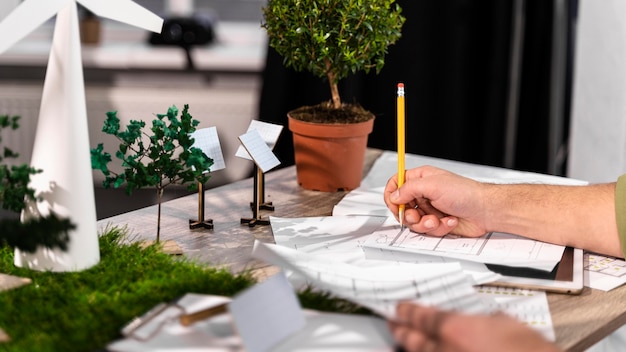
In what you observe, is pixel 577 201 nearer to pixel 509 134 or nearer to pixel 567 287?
pixel 567 287

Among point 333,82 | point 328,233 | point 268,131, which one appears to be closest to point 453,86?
point 333,82

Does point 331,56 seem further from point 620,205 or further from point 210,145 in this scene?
point 620,205

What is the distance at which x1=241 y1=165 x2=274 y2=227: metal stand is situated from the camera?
4.35 ft

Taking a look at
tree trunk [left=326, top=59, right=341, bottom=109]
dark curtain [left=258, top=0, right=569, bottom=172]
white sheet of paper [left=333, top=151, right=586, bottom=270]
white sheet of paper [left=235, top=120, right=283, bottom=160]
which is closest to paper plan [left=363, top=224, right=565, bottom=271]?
white sheet of paper [left=333, top=151, right=586, bottom=270]

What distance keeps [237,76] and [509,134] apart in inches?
46.8

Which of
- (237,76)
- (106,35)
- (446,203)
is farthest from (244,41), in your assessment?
(446,203)

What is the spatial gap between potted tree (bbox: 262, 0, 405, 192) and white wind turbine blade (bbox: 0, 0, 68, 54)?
524mm

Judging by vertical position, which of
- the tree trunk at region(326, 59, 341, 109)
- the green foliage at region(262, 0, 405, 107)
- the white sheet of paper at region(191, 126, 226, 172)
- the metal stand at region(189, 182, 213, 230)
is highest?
the green foliage at region(262, 0, 405, 107)

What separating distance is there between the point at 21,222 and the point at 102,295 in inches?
5.0

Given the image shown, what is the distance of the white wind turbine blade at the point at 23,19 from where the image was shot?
968 millimetres

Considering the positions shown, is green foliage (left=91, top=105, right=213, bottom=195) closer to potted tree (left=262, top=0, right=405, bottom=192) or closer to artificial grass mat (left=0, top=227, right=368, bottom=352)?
artificial grass mat (left=0, top=227, right=368, bottom=352)

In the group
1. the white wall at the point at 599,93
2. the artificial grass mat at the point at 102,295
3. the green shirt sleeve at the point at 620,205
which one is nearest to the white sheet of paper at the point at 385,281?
the artificial grass mat at the point at 102,295

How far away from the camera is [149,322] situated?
870mm

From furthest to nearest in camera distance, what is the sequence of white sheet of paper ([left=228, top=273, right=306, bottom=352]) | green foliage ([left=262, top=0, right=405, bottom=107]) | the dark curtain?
the dark curtain → green foliage ([left=262, top=0, right=405, bottom=107]) → white sheet of paper ([left=228, top=273, right=306, bottom=352])
